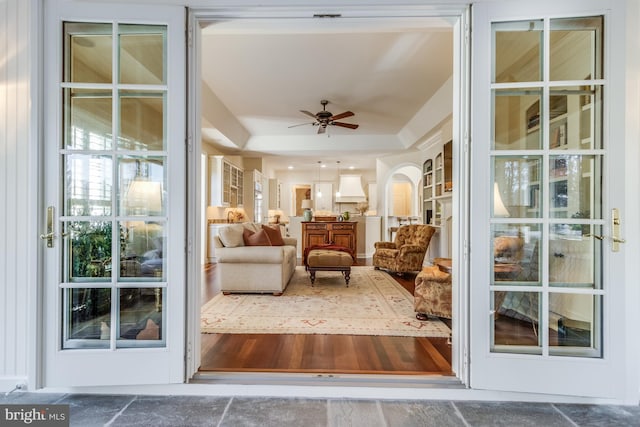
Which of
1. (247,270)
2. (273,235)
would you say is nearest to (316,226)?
(273,235)

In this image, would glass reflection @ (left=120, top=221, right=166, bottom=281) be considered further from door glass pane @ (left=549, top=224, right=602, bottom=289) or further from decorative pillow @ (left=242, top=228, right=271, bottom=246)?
door glass pane @ (left=549, top=224, right=602, bottom=289)

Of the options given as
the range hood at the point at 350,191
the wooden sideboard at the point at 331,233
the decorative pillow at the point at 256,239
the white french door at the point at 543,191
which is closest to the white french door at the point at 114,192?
the white french door at the point at 543,191

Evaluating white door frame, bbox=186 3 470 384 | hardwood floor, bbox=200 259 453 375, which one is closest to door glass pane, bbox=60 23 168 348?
white door frame, bbox=186 3 470 384

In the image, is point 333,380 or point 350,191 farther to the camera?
point 350,191

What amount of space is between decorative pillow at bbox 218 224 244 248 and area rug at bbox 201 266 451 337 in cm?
69

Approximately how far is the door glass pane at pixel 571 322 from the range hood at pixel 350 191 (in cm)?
795

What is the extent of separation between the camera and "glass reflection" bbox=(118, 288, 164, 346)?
1.75m

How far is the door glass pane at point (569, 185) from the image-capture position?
1670 mm

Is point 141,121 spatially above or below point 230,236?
above

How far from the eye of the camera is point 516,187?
1.72 m

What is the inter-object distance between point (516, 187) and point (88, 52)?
276 cm

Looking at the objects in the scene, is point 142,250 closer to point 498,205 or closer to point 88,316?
point 88,316

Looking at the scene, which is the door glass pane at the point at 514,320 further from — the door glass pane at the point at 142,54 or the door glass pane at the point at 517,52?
the door glass pane at the point at 142,54
